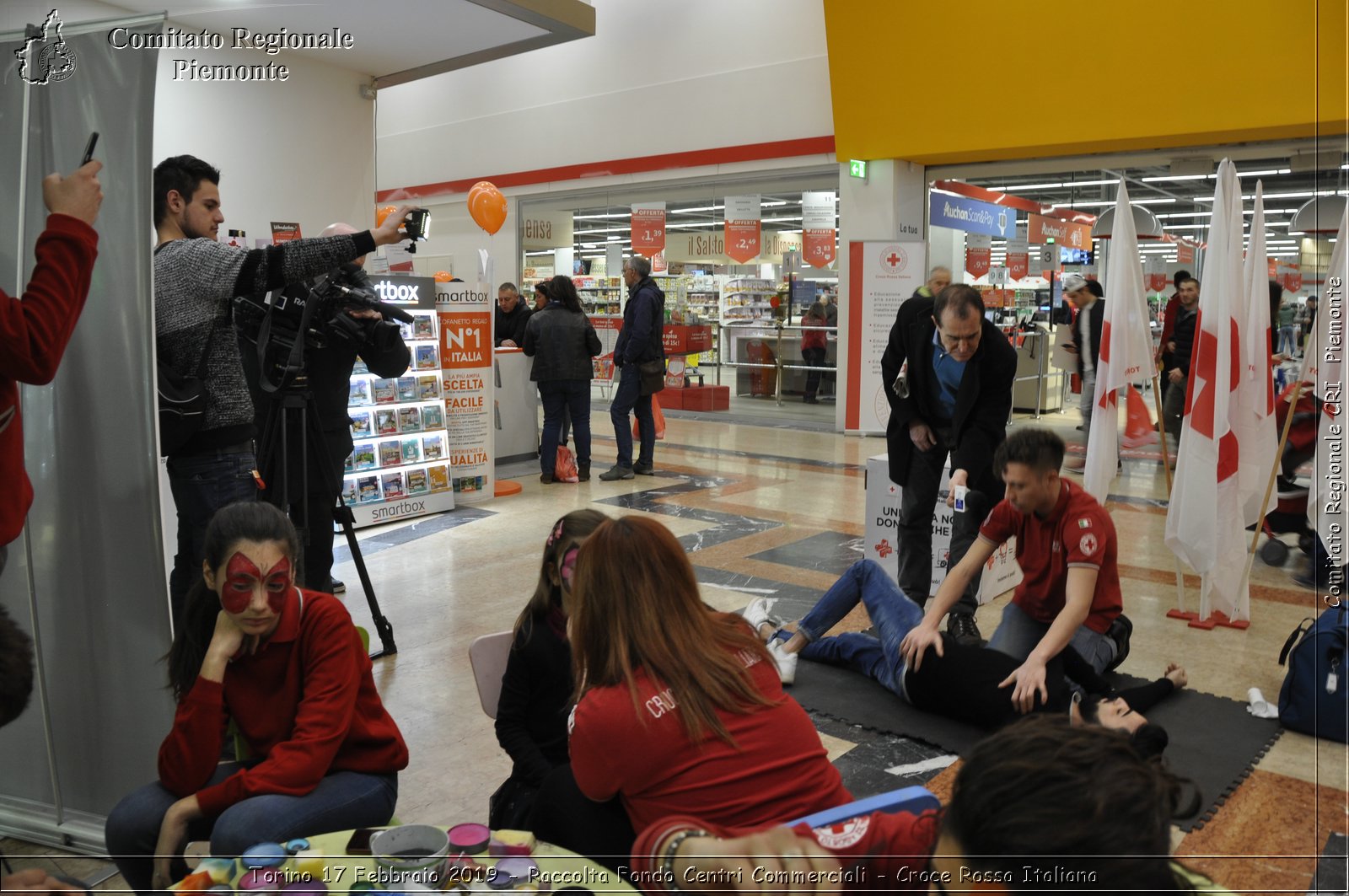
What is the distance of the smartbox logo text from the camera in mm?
2393

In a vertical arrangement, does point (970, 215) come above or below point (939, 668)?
above

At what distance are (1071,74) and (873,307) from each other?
9.74 feet

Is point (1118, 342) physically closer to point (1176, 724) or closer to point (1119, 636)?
point (1119, 636)

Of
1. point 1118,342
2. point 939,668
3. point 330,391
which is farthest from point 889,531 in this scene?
point 330,391

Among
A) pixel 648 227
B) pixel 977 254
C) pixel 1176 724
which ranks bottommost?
pixel 1176 724

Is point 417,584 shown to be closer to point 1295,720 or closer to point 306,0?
point 306,0

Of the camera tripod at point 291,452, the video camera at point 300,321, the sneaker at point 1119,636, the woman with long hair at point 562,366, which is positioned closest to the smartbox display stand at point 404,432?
the woman with long hair at point 562,366

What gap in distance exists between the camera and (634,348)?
8359 millimetres

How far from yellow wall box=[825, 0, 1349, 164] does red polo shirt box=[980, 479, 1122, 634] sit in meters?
5.34

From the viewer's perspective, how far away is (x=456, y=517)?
6938mm

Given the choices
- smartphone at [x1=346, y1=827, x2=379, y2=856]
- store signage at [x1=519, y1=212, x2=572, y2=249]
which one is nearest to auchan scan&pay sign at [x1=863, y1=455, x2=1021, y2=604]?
smartphone at [x1=346, y1=827, x2=379, y2=856]

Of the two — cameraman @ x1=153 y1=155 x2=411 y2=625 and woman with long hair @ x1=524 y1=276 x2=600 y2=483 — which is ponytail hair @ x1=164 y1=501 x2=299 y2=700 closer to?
cameraman @ x1=153 y1=155 x2=411 y2=625

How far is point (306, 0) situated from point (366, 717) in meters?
4.85

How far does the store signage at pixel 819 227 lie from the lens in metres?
11.4
